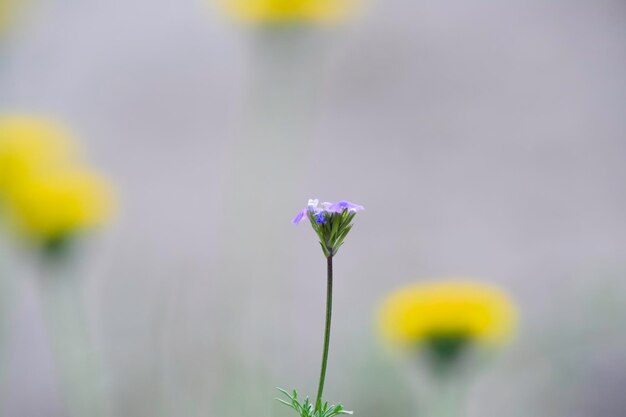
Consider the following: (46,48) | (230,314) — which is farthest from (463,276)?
(46,48)

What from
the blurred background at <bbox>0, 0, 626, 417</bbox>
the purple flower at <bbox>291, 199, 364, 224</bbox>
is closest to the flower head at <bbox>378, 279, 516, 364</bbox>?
the blurred background at <bbox>0, 0, 626, 417</bbox>

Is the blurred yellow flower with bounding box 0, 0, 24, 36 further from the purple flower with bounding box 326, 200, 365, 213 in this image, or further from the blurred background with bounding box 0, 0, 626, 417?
the purple flower with bounding box 326, 200, 365, 213

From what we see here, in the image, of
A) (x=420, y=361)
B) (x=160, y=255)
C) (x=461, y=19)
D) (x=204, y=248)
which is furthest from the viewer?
(x=461, y=19)

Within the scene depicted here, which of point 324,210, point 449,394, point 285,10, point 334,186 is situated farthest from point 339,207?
point 334,186

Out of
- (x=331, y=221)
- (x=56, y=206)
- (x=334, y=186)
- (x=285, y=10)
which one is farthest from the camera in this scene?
(x=334, y=186)

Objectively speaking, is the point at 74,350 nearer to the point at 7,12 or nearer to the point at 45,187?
the point at 45,187

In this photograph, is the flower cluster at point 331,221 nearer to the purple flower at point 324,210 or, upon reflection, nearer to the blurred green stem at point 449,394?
the purple flower at point 324,210

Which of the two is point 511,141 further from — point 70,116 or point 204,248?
point 70,116

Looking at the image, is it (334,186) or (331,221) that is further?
(334,186)
